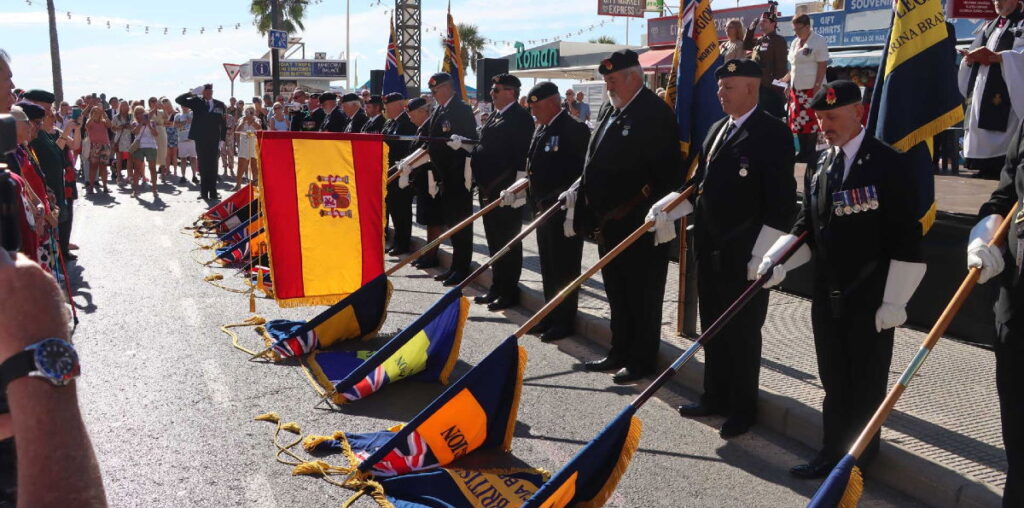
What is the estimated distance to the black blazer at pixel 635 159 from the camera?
5992 millimetres

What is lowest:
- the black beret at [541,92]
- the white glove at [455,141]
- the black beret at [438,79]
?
the white glove at [455,141]

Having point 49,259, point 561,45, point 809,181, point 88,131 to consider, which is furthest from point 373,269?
point 561,45

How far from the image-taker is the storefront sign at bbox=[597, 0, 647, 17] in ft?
153

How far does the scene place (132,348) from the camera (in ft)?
22.1

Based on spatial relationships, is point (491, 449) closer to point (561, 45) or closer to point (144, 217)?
point (144, 217)

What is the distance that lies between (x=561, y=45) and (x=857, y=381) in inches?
1467

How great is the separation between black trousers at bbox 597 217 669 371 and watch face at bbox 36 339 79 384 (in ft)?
15.5

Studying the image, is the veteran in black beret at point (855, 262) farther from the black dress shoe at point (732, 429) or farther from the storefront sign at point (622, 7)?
the storefront sign at point (622, 7)

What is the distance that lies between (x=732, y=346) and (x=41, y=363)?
411cm

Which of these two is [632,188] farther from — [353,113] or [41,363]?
[353,113]

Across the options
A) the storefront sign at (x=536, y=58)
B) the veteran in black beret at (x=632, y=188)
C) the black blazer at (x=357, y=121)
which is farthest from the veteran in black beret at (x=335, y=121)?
the storefront sign at (x=536, y=58)

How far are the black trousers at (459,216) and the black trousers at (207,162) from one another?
9241 mm

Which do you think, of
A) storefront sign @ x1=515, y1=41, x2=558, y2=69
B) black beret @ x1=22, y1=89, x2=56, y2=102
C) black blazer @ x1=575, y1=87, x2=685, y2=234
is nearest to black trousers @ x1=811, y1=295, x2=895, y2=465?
black blazer @ x1=575, y1=87, x2=685, y2=234

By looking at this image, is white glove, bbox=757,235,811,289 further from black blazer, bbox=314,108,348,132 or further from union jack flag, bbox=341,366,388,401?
black blazer, bbox=314,108,348,132
